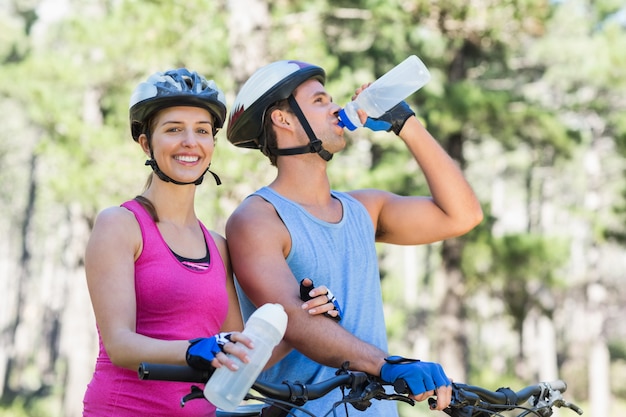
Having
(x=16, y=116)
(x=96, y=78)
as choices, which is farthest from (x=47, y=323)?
(x=96, y=78)

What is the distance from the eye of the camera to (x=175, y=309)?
128 inches

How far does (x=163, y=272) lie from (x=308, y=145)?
1032 mm

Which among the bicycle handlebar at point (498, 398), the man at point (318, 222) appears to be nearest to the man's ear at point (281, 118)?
the man at point (318, 222)

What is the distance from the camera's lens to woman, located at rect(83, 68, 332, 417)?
3.03m

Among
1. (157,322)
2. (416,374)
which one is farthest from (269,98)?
(416,374)

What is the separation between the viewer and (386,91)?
13.0 feet

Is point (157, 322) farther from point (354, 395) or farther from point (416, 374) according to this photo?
point (416, 374)

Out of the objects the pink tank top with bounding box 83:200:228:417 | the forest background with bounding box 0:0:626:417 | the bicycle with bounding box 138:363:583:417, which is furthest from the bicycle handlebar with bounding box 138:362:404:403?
the forest background with bounding box 0:0:626:417

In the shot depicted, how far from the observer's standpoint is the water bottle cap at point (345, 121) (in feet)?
12.9

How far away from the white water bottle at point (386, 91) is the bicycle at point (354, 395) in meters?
1.16

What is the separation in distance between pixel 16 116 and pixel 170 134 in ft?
185

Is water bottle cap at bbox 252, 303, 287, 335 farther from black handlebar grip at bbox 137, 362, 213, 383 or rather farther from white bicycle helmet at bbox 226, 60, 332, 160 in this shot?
white bicycle helmet at bbox 226, 60, 332, 160

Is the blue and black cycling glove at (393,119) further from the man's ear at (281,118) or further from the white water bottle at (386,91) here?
the man's ear at (281,118)

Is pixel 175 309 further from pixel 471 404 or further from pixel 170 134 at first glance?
pixel 471 404
